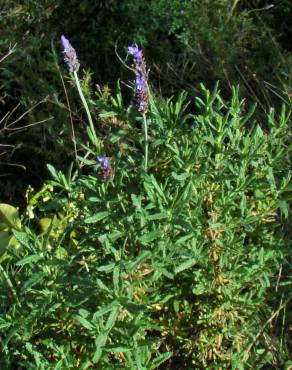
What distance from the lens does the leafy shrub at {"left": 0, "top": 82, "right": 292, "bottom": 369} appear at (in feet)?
7.47

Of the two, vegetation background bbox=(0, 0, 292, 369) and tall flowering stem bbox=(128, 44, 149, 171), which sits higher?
tall flowering stem bbox=(128, 44, 149, 171)

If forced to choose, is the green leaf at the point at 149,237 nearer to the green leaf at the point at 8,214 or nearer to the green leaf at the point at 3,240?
the green leaf at the point at 3,240

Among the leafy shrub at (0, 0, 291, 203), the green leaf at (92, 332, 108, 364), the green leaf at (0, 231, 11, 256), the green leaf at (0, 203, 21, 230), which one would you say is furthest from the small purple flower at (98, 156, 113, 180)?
the leafy shrub at (0, 0, 291, 203)

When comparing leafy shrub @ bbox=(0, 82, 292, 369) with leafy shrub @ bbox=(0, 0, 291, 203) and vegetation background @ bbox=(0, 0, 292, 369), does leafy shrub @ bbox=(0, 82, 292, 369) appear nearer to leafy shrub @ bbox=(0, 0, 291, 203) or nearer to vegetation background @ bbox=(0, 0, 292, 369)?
vegetation background @ bbox=(0, 0, 292, 369)

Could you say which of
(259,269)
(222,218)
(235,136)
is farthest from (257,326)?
(235,136)

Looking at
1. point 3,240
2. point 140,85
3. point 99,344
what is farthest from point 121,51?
point 99,344

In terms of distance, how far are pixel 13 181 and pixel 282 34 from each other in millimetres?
2139

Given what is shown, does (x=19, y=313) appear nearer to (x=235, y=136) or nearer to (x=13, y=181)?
(x=235, y=136)

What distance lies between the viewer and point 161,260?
7.46 feet

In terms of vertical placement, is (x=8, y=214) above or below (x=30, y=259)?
below

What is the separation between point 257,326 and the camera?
265cm

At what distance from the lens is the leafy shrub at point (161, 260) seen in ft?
7.47

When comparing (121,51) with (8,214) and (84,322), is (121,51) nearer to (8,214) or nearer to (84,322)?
(8,214)

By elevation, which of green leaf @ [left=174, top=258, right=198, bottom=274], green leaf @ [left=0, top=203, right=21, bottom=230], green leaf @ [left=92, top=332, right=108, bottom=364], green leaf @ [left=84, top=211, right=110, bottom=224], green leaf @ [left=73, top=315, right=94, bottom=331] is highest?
green leaf @ [left=84, top=211, right=110, bottom=224]
